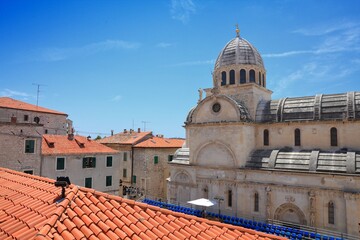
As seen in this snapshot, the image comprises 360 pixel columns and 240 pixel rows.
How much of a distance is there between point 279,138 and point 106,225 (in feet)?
66.2

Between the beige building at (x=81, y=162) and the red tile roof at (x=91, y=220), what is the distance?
18.4m

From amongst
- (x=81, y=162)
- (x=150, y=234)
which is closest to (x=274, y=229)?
(x=150, y=234)

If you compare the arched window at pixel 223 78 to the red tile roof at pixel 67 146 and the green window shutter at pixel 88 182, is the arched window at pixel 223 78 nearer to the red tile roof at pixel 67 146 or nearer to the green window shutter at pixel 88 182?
the red tile roof at pixel 67 146

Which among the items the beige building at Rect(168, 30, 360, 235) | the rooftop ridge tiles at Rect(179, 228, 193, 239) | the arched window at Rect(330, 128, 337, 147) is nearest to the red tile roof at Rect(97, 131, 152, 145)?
the beige building at Rect(168, 30, 360, 235)

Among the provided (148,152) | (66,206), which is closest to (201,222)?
(66,206)

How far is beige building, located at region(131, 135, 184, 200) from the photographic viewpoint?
35125 millimetres

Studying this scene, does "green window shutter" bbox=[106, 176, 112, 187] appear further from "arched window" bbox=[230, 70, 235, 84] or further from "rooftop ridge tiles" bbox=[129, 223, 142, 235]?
"rooftop ridge tiles" bbox=[129, 223, 142, 235]

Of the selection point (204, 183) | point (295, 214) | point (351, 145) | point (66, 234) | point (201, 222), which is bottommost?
point (295, 214)

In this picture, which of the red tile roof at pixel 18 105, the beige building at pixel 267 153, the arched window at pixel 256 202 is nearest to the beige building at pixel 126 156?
the red tile roof at pixel 18 105

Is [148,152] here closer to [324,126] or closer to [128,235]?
[324,126]

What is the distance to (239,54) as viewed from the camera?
86.6ft

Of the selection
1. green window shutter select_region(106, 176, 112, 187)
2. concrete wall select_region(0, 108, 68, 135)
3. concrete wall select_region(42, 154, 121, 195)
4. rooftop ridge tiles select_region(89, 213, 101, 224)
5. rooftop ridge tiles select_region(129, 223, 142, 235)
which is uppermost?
concrete wall select_region(0, 108, 68, 135)

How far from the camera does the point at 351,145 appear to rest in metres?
19.6

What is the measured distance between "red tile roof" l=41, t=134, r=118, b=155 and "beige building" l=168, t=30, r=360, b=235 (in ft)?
31.4
